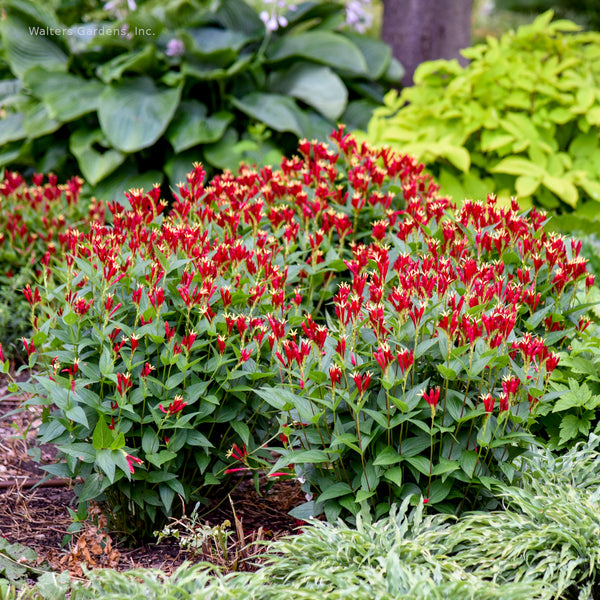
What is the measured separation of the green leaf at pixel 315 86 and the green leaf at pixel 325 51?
10 centimetres

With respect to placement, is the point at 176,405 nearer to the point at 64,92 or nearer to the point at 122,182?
the point at 122,182

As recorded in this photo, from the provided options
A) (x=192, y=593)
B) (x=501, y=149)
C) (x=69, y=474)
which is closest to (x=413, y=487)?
(x=192, y=593)

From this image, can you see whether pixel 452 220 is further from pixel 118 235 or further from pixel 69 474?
pixel 69 474

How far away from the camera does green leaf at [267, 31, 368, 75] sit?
653 cm

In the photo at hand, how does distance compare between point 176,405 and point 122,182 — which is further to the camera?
point 122,182

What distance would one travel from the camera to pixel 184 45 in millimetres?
6285

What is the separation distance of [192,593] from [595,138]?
472cm

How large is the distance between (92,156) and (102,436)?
14.0ft

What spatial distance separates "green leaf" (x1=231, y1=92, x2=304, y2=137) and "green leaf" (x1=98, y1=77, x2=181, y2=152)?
0.61m

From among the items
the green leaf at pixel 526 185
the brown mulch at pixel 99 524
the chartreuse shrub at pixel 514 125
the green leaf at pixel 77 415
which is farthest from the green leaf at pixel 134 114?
the green leaf at pixel 77 415

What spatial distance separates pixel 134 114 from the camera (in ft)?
19.3

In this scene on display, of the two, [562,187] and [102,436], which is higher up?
[102,436]

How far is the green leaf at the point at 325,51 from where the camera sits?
6.53 meters

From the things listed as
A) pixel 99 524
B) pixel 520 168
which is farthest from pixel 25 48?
pixel 99 524
